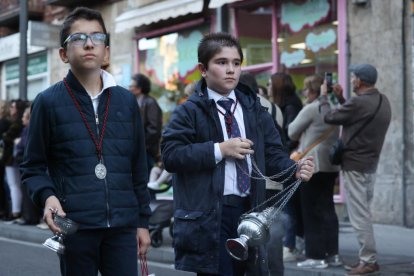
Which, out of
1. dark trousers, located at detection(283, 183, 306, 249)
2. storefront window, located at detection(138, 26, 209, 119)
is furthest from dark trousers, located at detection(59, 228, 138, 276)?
storefront window, located at detection(138, 26, 209, 119)

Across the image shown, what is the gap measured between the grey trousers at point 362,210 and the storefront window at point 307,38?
4595 mm

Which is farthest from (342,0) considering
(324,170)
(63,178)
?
(63,178)

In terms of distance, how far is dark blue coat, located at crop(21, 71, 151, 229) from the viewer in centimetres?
366

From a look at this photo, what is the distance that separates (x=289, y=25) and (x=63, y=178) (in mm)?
9638

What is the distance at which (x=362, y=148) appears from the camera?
24.1 ft

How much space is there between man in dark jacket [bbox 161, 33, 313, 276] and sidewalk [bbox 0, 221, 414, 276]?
3412 millimetres

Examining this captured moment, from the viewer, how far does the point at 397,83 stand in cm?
1077

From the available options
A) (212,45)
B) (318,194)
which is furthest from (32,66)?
(212,45)

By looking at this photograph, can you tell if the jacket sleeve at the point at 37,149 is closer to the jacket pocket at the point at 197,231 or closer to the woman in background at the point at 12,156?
the jacket pocket at the point at 197,231

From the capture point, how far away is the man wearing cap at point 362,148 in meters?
7.30

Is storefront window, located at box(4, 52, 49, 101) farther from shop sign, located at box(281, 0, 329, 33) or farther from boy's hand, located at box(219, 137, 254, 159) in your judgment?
boy's hand, located at box(219, 137, 254, 159)

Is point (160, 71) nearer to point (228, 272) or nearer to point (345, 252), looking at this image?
point (345, 252)

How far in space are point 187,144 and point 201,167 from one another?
0.64 ft

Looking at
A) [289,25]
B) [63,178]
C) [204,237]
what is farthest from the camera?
[289,25]
